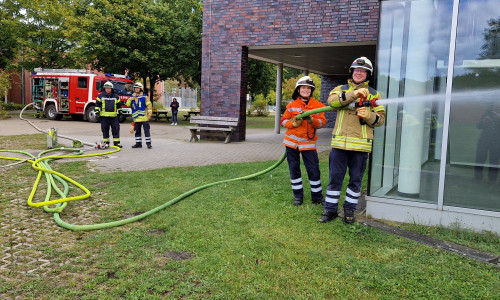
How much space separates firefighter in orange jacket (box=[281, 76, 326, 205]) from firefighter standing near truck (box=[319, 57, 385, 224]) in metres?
0.66

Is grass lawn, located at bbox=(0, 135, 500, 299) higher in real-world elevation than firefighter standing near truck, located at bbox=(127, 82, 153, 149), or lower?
lower

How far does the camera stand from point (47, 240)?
167 inches

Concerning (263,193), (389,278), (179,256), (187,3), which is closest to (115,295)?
(179,256)

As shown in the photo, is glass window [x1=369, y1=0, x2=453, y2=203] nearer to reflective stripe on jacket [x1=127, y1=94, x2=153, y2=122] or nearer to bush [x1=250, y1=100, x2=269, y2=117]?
reflective stripe on jacket [x1=127, y1=94, x2=153, y2=122]

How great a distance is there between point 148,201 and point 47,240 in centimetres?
169

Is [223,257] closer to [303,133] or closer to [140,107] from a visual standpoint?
[303,133]

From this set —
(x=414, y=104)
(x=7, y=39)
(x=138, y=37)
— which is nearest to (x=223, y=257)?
(x=414, y=104)

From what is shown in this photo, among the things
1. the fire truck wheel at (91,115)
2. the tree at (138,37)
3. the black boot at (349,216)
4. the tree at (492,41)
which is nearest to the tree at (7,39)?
the tree at (138,37)

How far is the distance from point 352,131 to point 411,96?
962mm

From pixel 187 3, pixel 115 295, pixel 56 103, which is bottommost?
pixel 115 295

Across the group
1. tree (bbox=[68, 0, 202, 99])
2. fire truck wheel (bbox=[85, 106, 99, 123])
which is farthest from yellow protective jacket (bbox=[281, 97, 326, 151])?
tree (bbox=[68, 0, 202, 99])

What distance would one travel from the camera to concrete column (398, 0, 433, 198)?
4797mm

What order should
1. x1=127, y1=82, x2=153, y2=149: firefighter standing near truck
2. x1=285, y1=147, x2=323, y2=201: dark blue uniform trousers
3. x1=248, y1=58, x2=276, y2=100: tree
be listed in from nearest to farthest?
x1=285, y1=147, x2=323, y2=201: dark blue uniform trousers, x1=127, y1=82, x2=153, y2=149: firefighter standing near truck, x1=248, y1=58, x2=276, y2=100: tree

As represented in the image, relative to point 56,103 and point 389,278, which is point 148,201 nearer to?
point 389,278
